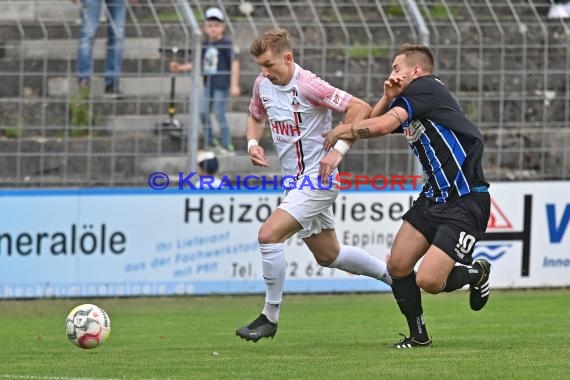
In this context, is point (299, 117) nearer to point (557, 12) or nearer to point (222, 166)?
point (222, 166)

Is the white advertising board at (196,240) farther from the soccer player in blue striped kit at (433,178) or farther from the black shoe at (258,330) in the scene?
the soccer player in blue striped kit at (433,178)

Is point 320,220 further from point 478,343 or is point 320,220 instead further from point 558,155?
point 558,155

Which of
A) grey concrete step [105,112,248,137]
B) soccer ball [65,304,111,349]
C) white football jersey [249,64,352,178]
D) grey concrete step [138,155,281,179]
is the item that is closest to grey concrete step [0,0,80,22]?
grey concrete step [105,112,248,137]

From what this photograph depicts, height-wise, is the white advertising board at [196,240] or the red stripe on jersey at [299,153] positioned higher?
the red stripe on jersey at [299,153]

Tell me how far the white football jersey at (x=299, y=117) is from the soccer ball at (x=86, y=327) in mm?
2039

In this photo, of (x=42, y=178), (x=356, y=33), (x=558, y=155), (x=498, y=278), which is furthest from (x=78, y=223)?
(x=558, y=155)

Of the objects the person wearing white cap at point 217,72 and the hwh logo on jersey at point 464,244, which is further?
the person wearing white cap at point 217,72

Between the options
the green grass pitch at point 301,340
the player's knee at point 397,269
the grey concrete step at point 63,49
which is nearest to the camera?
the green grass pitch at point 301,340

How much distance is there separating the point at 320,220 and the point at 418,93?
5.85 feet

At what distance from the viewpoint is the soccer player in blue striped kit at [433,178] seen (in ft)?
30.3

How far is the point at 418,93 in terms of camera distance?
921cm

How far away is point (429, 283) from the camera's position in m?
9.27

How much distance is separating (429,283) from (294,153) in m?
1.82
